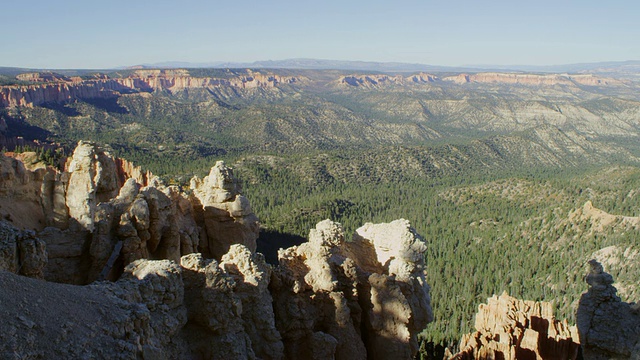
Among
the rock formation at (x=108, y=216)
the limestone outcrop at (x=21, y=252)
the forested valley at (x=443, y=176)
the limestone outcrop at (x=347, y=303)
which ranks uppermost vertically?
the limestone outcrop at (x=21, y=252)

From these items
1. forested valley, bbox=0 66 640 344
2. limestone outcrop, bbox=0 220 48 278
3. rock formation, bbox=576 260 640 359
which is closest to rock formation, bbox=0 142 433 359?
limestone outcrop, bbox=0 220 48 278

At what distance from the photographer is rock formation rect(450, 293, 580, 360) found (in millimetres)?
14977

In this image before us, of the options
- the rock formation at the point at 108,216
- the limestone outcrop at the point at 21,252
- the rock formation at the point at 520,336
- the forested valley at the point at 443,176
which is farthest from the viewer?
the forested valley at the point at 443,176

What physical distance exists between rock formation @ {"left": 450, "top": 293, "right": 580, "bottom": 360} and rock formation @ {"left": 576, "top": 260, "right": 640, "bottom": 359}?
6.77 metres

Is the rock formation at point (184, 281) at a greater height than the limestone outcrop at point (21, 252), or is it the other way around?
the limestone outcrop at point (21, 252)

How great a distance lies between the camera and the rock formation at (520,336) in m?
15.0

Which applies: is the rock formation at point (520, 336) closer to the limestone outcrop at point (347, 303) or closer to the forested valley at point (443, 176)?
the limestone outcrop at point (347, 303)

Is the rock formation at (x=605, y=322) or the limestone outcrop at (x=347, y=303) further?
the limestone outcrop at (x=347, y=303)

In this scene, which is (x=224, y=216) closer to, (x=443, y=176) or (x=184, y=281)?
(x=184, y=281)

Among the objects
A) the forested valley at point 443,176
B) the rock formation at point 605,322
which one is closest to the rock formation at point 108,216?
the rock formation at point 605,322

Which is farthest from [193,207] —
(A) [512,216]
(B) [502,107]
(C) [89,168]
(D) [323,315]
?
(B) [502,107]

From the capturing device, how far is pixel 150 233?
12250 millimetres

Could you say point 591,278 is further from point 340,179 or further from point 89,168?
point 340,179

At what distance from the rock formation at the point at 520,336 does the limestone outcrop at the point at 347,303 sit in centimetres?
493
